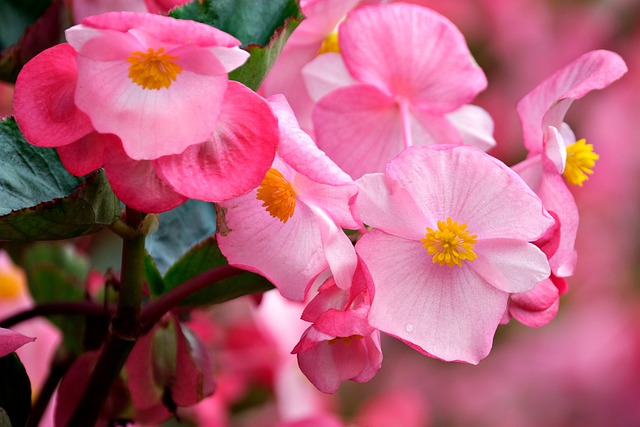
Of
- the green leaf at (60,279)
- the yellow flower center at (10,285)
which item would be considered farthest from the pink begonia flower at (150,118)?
the yellow flower center at (10,285)

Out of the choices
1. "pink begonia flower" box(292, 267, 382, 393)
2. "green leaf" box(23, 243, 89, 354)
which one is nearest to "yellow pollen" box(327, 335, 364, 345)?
"pink begonia flower" box(292, 267, 382, 393)

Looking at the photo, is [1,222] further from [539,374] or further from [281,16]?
[539,374]

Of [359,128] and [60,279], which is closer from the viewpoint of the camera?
[359,128]

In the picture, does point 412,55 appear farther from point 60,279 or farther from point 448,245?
point 60,279

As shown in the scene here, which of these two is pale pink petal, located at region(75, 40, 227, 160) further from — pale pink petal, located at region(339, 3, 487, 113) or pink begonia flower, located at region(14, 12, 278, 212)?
pale pink petal, located at region(339, 3, 487, 113)

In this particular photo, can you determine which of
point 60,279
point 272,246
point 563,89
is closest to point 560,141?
point 563,89

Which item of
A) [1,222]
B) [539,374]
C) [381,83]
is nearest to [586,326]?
[539,374]
